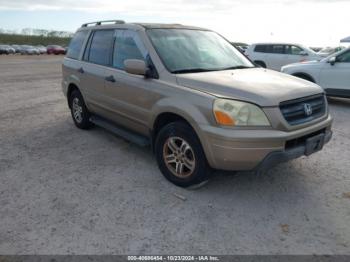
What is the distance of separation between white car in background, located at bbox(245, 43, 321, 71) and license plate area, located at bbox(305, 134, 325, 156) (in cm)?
1146

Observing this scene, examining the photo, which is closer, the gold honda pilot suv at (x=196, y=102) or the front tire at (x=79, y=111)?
the gold honda pilot suv at (x=196, y=102)

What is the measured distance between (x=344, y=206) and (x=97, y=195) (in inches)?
104

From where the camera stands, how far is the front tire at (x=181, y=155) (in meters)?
3.53

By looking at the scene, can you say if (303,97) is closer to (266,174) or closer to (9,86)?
(266,174)

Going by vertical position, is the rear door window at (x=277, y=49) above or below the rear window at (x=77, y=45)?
below

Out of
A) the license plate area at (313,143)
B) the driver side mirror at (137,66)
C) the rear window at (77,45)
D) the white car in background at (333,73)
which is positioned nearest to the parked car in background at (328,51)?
the white car in background at (333,73)

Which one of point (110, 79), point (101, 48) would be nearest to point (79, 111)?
point (101, 48)

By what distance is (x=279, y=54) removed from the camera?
15.3 m

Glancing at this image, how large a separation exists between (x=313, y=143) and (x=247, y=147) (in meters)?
0.86

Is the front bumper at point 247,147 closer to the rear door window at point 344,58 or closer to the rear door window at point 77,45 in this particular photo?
the rear door window at point 77,45

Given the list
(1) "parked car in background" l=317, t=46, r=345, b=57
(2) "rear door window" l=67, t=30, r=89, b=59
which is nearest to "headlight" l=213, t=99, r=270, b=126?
(2) "rear door window" l=67, t=30, r=89, b=59

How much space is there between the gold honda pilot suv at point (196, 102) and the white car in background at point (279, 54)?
1073 centimetres

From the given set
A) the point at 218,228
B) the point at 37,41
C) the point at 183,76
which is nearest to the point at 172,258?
the point at 218,228

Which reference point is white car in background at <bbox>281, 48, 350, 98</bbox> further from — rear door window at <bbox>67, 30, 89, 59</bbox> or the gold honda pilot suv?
rear door window at <bbox>67, 30, 89, 59</bbox>
